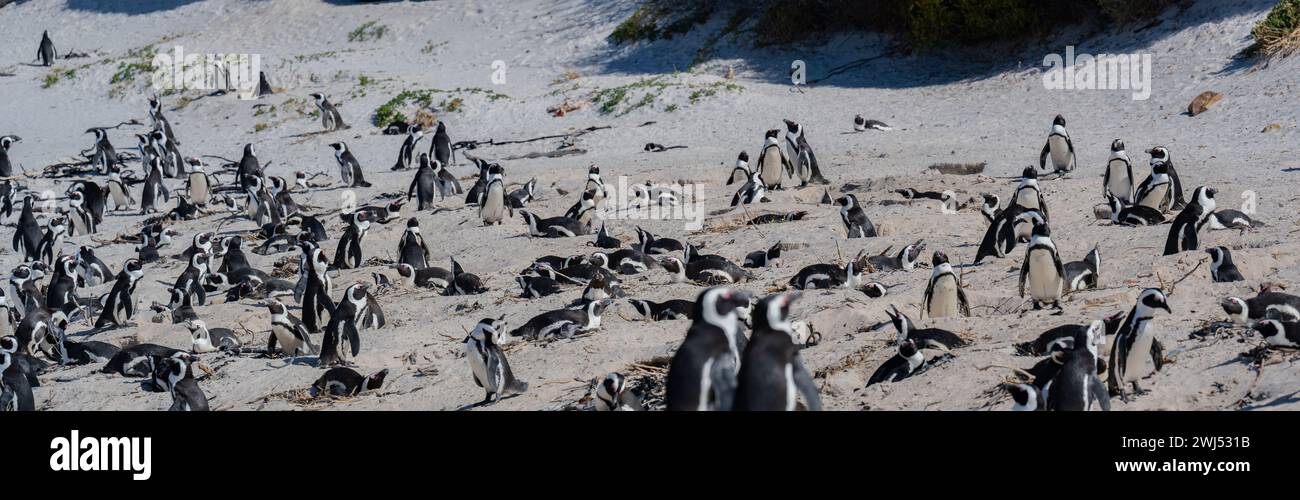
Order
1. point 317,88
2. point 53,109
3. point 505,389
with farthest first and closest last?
1. point 53,109
2. point 317,88
3. point 505,389

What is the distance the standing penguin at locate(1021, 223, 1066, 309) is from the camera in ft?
24.5

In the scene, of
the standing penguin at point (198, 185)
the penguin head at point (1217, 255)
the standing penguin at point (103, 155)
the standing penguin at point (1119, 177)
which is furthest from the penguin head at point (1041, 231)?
the standing penguin at point (103, 155)

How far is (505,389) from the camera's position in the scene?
6625mm

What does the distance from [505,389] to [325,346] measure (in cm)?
177

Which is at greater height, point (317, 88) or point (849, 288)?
point (317, 88)

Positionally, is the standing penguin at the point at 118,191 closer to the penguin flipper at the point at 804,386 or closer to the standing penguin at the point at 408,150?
the standing penguin at the point at 408,150

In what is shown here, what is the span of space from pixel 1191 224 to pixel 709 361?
5590 mm

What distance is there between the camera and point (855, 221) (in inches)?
407

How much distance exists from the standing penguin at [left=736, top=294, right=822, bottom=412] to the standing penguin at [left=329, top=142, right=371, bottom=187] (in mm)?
12098

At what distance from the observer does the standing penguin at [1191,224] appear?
855 cm

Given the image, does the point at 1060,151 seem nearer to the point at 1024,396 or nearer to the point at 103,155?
the point at 1024,396

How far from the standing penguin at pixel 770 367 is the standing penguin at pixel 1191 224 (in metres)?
5.18
